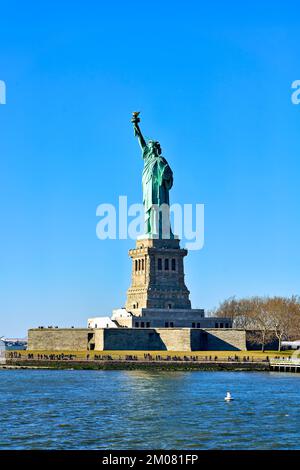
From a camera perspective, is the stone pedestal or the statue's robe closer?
the stone pedestal

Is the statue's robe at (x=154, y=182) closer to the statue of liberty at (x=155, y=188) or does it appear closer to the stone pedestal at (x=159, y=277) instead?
the statue of liberty at (x=155, y=188)

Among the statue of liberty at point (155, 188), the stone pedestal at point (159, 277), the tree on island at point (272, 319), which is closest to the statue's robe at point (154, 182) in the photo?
the statue of liberty at point (155, 188)

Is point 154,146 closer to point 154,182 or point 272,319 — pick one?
point 154,182

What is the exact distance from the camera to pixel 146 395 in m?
67.4

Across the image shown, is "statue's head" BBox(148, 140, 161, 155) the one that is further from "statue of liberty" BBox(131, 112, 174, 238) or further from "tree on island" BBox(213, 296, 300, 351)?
"tree on island" BBox(213, 296, 300, 351)

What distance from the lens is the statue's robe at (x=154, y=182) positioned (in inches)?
4525

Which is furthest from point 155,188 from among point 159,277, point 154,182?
point 159,277

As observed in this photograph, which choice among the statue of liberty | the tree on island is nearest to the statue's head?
the statue of liberty

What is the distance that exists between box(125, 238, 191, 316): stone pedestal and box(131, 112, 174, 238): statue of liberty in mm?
1723

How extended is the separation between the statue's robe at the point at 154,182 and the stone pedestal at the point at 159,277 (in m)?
2.79

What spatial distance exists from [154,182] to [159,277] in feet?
37.2

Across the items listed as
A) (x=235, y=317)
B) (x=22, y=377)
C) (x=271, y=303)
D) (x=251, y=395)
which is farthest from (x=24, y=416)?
(x=235, y=317)

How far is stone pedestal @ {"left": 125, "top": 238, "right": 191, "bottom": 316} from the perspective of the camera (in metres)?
112
